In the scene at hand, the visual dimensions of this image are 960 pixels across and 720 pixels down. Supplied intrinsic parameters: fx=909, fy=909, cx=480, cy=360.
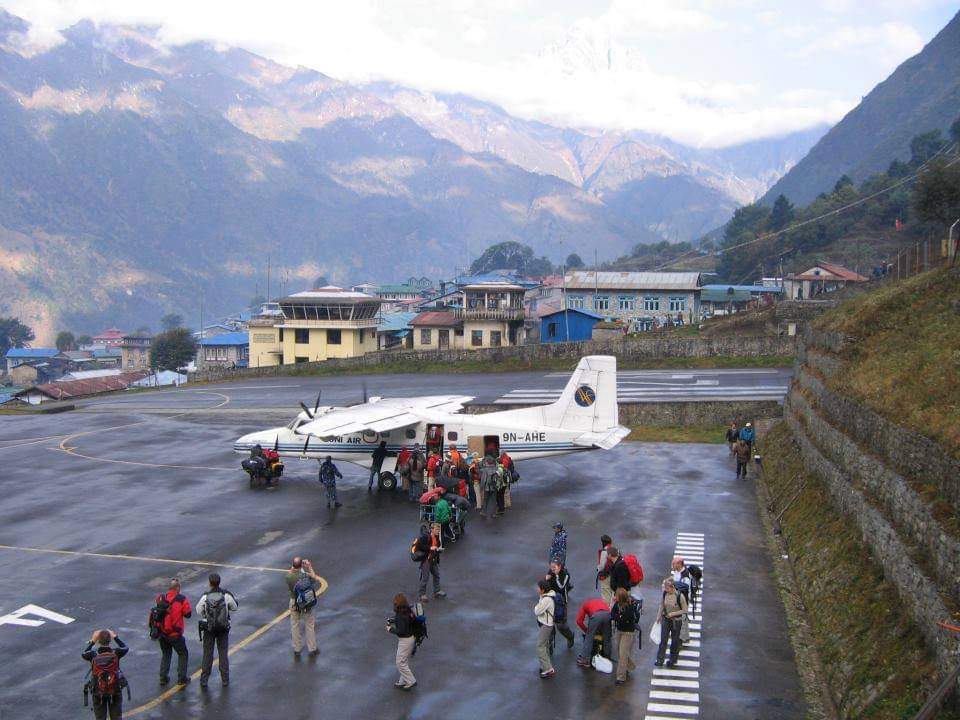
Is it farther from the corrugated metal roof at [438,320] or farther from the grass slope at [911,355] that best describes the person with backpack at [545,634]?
the corrugated metal roof at [438,320]

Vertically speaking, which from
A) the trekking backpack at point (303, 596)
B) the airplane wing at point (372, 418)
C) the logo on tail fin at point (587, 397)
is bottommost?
the trekking backpack at point (303, 596)

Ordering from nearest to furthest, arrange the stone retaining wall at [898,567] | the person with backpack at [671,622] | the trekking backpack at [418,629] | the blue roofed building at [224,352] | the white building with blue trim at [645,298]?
the stone retaining wall at [898,567] → the trekking backpack at [418,629] → the person with backpack at [671,622] → the white building with blue trim at [645,298] → the blue roofed building at [224,352]

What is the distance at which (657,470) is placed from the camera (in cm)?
3616

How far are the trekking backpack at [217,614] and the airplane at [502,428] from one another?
14.4 meters

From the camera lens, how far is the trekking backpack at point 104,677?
14516mm

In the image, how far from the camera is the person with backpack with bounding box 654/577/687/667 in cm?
1734

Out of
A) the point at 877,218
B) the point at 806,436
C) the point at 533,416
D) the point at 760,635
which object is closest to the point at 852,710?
the point at 760,635

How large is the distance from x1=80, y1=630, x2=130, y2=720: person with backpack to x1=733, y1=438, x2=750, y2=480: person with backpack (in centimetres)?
2481

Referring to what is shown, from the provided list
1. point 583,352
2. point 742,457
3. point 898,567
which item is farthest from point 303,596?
point 583,352

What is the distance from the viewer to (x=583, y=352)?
229 feet

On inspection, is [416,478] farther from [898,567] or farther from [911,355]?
[898,567]

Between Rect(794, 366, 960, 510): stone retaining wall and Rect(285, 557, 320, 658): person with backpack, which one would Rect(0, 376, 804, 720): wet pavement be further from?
Rect(794, 366, 960, 510): stone retaining wall

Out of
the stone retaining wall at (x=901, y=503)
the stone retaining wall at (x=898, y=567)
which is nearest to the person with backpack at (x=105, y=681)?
the stone retaining wall at (x=898, y=567)

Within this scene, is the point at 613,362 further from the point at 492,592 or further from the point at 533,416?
the point at 492,592
